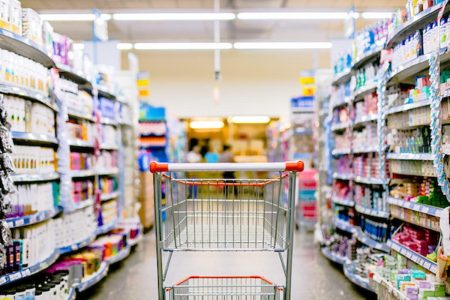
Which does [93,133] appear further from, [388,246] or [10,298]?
[388,246]

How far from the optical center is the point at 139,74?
33.7 ft

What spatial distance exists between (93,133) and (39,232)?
6.61 feet

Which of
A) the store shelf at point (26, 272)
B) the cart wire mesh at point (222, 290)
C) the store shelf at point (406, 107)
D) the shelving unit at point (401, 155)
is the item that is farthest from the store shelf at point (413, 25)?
the store shelf at point (26, 272)

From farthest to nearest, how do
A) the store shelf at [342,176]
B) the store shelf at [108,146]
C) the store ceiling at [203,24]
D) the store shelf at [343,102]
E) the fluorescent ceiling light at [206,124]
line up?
the fluorescent ceiling light at [206,124] < the store ceiling at [203,24] < the store shelf at [108,146] < the store shelf at [342,176] < the store shelf at [343,102]

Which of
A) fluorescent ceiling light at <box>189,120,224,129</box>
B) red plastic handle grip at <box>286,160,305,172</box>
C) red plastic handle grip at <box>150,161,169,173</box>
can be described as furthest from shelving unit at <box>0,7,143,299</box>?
fluorescent ceiling light at <box>189,120,224,129</box>

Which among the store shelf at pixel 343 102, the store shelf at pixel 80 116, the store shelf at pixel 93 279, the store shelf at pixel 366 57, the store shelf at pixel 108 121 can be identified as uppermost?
the store shelf at pixel 366 57

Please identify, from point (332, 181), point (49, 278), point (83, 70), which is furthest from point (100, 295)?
point (332, 181)

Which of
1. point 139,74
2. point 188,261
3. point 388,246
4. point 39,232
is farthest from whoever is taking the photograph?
point 139,74

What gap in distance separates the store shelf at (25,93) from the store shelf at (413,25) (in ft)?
10.1

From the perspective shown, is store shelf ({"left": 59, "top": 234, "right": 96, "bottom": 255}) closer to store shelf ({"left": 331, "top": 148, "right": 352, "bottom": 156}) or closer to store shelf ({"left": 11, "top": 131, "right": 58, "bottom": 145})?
store shelf ({"left": 11, "top": 131, "right": 58, "bottom": 145})

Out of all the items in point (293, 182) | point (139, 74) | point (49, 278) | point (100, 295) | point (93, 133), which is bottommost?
point (100, 295)

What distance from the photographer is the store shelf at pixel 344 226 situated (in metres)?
5.77

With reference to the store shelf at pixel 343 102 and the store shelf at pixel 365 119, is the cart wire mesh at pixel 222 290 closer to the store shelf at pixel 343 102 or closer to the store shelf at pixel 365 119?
the store shelf at pixel 365 119

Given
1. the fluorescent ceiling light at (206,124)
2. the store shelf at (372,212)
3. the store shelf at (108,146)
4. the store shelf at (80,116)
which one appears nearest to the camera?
the store shelf at (372,212)
